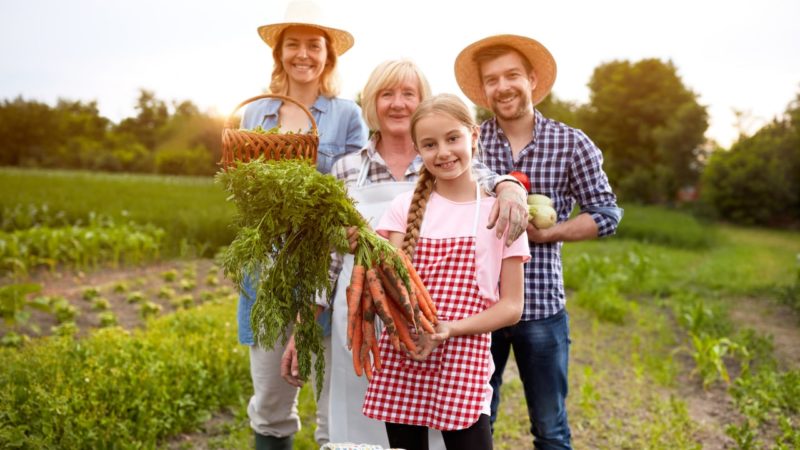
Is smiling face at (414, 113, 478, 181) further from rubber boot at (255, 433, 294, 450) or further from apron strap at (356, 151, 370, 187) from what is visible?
rubber boot at (255, 433, 294, 450)

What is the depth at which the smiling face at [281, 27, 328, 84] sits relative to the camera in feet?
8.92

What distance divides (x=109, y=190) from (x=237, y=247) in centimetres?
1378

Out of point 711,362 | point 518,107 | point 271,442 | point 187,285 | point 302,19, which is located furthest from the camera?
point 187,285

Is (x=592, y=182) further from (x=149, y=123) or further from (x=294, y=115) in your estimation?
(x=149, y=123)

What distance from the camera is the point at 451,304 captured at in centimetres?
202

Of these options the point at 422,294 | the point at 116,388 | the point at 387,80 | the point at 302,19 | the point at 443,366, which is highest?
the point at 302,19

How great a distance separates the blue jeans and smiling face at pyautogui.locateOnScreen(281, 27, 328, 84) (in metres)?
1.31

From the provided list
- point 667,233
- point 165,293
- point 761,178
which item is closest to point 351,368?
point 165,293

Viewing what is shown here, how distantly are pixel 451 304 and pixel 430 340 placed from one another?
146 mm

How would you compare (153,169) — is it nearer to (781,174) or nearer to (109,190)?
(109,190)

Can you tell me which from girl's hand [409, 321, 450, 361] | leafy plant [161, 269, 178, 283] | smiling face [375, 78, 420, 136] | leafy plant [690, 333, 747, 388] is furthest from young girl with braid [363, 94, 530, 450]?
leafy plant [161, 269, 178, 283]

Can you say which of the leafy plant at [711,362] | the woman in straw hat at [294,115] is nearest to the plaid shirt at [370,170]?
the woman in straw hat at [294,115]

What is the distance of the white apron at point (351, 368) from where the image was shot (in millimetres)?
2406

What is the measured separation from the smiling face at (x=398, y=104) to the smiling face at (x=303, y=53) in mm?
490
